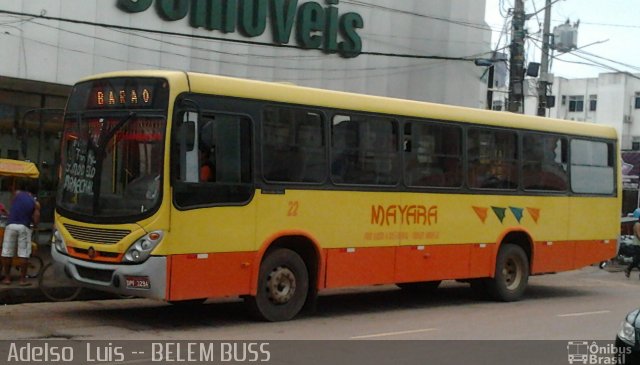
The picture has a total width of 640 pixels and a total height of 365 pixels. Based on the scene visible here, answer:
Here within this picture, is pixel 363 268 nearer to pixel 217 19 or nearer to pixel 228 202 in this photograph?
pixel 228 202

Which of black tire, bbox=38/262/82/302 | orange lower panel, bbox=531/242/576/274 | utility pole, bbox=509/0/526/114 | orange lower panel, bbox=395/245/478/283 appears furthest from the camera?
utility pole, bbox=509/0/526/114

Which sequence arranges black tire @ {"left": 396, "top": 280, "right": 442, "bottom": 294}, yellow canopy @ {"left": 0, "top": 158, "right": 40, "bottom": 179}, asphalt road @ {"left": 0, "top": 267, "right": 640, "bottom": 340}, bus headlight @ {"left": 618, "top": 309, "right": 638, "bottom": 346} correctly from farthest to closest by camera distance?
black tire @ {"left": 396, "top": 280, "right": 442, "bottom": 294} → yellow canopy @ {"left": 0, "top": 158, "right": 40, "bottom": 179} → asphalt road @ {"left": 0, "top": 267, "right": 640, "bottom": 340} → bus headlight @ {"left": 618, "top": 309, "right": 638, "bottom": 346}

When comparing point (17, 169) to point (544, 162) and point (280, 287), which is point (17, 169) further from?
point (544, 162)

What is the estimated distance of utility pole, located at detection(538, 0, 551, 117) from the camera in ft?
85.7

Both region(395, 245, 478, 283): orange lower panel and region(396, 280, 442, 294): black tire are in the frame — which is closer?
region(395, 245, 478, 283): orange lower panel

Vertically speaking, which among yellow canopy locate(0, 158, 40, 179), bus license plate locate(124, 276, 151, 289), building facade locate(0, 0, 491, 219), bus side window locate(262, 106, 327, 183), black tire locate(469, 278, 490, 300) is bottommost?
black tire locate(469, 278, 490, 300)

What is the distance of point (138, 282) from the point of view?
1009cm

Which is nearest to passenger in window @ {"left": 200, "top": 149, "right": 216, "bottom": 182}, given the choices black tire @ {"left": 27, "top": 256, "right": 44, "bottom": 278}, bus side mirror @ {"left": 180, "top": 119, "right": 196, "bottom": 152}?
bus side mirror @ {"left": 180, "top": 119, "right": 196, "bottom": 152}

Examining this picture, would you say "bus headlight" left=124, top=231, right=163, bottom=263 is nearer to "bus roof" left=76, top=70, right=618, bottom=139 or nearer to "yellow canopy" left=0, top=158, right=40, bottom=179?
"bus roof" left=76, top=70, right=618, bottom=139

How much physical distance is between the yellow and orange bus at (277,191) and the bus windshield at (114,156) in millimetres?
20

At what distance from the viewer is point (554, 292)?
57.5ft

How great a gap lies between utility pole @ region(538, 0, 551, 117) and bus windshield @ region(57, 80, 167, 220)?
1800cm

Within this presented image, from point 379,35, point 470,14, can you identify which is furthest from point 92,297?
point 470,14

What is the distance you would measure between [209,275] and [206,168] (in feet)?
4.42
